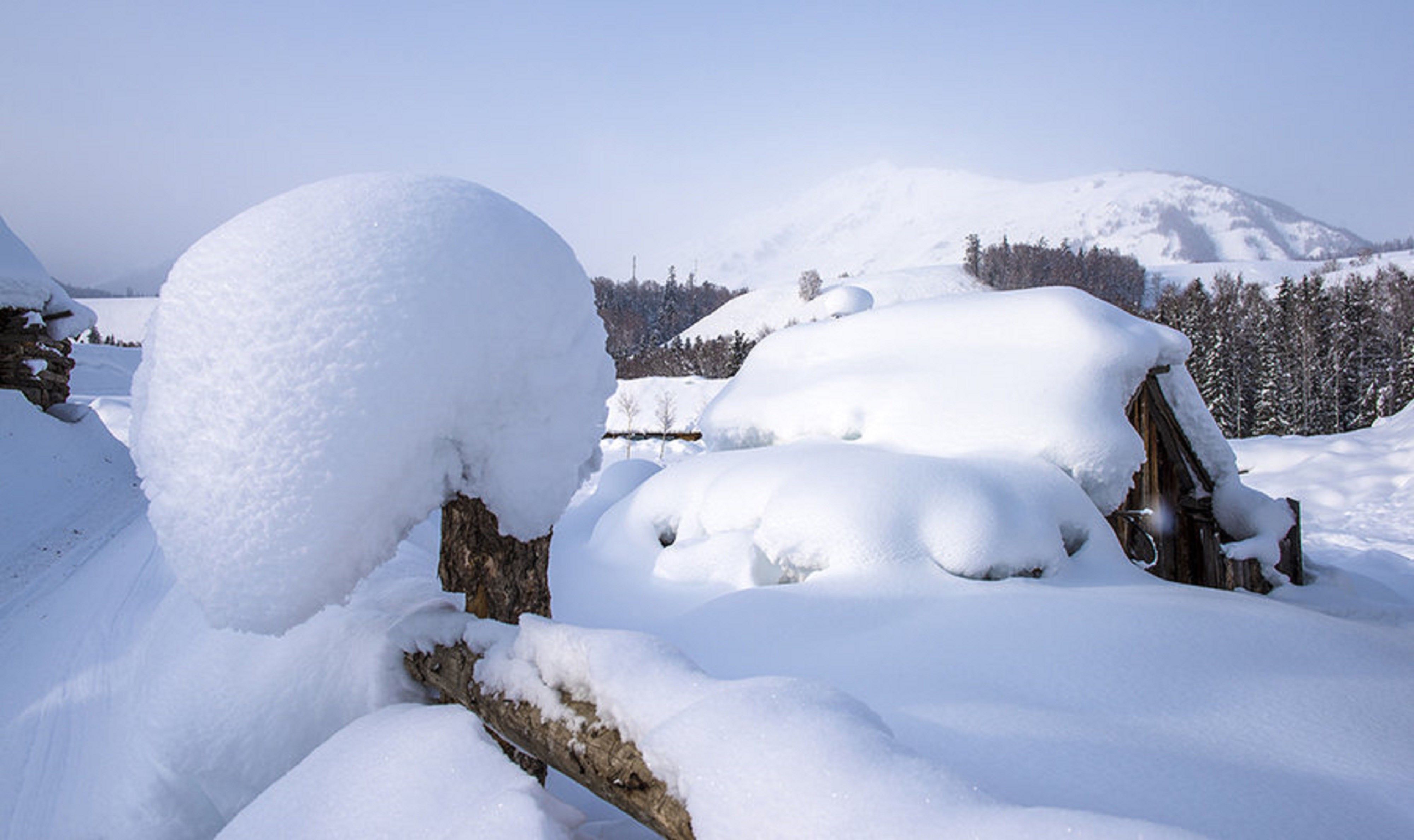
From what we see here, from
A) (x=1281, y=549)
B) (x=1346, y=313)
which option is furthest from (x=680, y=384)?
(x=1346, y=313)

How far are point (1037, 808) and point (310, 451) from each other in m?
1.80

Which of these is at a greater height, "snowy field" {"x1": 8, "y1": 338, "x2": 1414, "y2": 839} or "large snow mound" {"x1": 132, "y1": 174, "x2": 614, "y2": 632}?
"large snow mound" {"x1": 132, "y1": 174, "x2": 614, "y2": 632}

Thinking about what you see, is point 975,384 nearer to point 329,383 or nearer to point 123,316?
point 329,383

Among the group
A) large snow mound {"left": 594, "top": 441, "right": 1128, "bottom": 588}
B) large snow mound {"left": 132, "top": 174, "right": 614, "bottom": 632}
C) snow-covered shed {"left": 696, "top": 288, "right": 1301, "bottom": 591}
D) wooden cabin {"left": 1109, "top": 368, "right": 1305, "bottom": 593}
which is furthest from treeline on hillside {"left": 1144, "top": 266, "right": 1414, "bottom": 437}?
large snow mound {"left": 132, "top": 174, "right": 614, "bottom": 632}

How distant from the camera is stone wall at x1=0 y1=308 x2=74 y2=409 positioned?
8125 mm

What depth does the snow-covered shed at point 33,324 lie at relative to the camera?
8062mm

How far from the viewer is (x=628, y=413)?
2541 centimetres

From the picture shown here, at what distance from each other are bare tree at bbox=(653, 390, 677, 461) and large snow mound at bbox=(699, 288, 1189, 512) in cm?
1507

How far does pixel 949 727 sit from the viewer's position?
7.51ft

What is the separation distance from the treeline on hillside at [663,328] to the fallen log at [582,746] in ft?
79.1

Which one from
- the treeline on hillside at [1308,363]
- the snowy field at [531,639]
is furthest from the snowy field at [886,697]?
the treeline on hillside at [1308,363]

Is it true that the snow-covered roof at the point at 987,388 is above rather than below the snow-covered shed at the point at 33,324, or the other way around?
below

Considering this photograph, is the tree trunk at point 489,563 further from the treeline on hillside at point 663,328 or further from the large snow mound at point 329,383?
the treeline on hillside at point 663,328

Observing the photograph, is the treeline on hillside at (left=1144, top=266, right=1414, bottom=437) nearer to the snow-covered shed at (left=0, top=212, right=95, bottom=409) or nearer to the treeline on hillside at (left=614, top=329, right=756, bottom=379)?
→ the treeline on hillside at (left=614, top=329, right=756, bottom=379)
